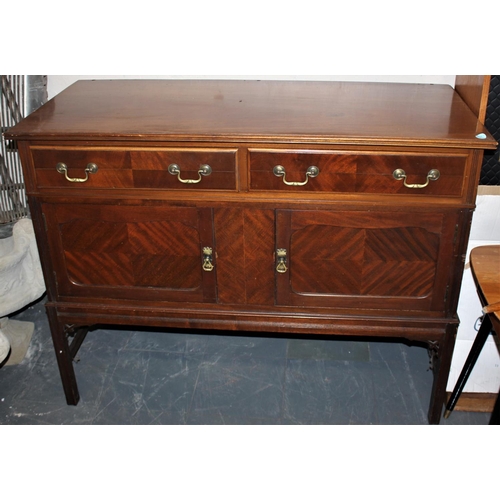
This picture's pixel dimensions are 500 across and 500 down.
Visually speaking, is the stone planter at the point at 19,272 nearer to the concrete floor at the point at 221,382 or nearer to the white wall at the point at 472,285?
the concrete floor at the point at 221,382

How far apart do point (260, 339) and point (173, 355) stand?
38 cm

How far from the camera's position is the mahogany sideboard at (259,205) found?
5.92 feet

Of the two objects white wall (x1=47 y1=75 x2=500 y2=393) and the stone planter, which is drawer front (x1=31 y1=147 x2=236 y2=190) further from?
white wall (x1=47 y1=75 x2=500 y2=393)

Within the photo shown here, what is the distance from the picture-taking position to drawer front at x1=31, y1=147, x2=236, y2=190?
6.04 feet

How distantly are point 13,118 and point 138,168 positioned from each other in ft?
2.92

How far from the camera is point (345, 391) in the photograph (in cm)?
237

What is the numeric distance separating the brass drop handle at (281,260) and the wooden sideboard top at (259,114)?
1.23ft

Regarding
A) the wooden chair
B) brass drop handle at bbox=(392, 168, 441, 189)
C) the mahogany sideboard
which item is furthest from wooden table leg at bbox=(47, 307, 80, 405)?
the wooden chair

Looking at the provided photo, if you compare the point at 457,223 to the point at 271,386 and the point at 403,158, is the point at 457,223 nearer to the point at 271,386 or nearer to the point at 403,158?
the point at 403,158

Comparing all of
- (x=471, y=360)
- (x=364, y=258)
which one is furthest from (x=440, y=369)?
(x=364, y=258)

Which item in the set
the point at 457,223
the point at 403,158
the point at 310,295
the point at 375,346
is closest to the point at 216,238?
the point at 310,295

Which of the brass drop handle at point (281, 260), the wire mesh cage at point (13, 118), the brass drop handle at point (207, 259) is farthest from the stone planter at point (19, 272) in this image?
the brass drop handle at point (281, 260)

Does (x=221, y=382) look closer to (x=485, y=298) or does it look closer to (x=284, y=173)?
(x=284, y=173)

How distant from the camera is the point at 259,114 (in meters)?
1.94
